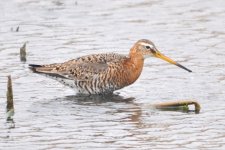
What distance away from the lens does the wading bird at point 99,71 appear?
15898 mm

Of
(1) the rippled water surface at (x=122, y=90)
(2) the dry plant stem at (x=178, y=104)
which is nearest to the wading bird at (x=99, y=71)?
(1) the rippled water surface at (x=122, y=90)

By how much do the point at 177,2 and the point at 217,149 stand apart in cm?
1033

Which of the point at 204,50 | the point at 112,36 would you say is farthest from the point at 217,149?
the point at 112,36

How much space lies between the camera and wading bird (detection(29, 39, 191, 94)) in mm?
15898

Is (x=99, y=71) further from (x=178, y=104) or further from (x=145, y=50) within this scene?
(x=178, y=104)

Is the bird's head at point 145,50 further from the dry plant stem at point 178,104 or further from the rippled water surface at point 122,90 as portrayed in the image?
the dry plant stem at point 178,104

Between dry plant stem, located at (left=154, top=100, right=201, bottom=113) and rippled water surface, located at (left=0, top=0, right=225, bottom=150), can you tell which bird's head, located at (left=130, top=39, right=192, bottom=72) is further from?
dry plant stem, located at (left=154, top=100, right=201, bottom=113)

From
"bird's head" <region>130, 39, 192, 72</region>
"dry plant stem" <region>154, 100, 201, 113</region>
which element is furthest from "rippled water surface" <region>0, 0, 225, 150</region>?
"bird's head" <region>130, 39, 192, 72</region>

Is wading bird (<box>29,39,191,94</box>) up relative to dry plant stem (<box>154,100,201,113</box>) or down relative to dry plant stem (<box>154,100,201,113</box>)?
up

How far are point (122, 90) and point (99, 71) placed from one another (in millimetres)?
756

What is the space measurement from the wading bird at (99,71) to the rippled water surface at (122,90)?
0.21 metres

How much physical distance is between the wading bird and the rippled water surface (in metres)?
0.21

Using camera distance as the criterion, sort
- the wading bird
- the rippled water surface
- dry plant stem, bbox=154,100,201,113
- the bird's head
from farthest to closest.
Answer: the bird's head
the wading bird
dry plant stem, bbox=154,100,201,113
the rippled water surface

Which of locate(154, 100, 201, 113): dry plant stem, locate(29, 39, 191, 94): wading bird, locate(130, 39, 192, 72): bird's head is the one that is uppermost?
locate(130, 39, 192, 72): bird's head
